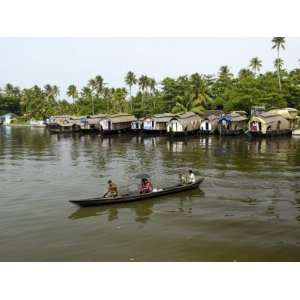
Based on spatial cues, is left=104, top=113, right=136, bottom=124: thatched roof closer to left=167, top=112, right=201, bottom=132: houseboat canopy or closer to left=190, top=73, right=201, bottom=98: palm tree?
left=167, top=112, right=201, bottom=132: houseboat canopy

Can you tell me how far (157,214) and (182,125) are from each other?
3356cm

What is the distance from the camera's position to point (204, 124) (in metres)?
50.5

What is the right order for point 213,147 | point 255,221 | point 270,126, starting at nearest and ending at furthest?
point 255,221, point 213,147, point 270,126

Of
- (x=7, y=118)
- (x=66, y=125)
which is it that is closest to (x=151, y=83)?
(x=66, y=125)

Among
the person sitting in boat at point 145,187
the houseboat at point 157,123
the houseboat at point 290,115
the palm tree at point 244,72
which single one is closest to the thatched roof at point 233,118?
the houseboat at point 290,115

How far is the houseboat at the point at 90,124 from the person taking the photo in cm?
5907

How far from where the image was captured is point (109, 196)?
1702 cm

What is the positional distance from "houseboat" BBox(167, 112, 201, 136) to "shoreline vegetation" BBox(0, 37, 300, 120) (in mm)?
7551

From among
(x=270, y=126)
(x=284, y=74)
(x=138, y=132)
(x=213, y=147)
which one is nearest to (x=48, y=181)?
(x=213, y=147)

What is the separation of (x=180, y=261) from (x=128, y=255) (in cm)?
161

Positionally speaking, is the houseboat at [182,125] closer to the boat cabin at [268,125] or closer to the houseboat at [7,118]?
the boat cabin at [268,125]

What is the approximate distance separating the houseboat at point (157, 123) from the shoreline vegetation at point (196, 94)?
7.54 meters

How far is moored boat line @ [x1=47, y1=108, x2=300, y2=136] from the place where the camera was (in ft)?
150

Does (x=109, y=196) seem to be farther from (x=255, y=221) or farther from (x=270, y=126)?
(x=270, y=126)
